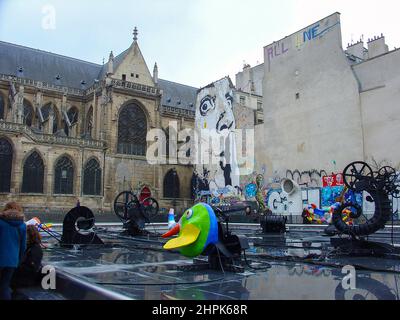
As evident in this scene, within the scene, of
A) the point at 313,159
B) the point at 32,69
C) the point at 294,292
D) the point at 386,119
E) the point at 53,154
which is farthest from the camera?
the point at 32,69

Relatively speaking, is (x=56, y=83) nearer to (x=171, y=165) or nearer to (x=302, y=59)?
(x=171, y=165)

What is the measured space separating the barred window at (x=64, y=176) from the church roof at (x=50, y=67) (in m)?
11.5

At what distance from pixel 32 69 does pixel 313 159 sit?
105 ft

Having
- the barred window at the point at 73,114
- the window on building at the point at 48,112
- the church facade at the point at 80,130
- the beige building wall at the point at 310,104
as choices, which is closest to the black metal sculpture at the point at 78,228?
the beige building wall at the point at 310,104

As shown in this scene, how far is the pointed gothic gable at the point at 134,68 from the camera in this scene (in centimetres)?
4328

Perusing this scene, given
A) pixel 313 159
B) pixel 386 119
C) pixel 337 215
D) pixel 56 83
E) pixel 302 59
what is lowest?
pixel 337 215

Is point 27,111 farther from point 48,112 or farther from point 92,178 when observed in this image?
point 92,178

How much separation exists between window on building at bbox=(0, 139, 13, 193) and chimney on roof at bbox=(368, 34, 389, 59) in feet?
103

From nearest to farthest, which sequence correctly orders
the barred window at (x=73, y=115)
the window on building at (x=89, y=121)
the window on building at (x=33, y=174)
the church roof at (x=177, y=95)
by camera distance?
the window on building at (x=33, y=174), the window on building at (x=89, y=121), the barred window at (x=73, y=115), the church roof at (x=177, y=95)

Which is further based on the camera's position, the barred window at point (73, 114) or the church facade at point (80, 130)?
the barred window at point (73, 114)

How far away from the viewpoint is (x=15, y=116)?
1410 inches

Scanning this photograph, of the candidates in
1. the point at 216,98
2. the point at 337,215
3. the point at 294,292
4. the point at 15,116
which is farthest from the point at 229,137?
the point at 294,292

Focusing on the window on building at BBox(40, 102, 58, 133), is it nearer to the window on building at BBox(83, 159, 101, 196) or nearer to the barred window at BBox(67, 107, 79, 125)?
the barred window at BBox(67, 107, 79, 125)

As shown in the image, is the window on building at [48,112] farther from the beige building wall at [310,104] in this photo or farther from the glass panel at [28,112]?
the beige building wall at [310,104]
